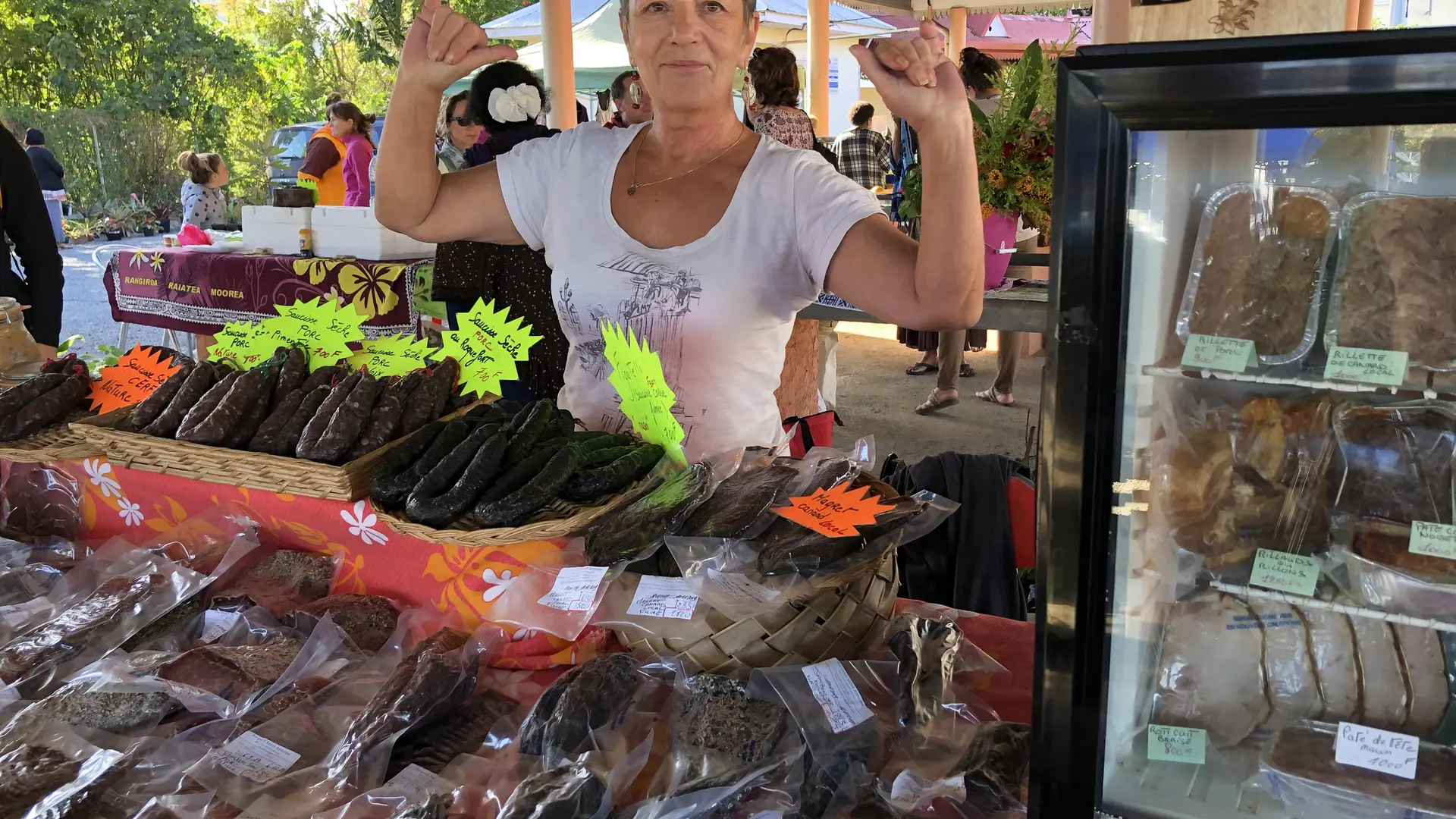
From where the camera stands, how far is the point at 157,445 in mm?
1892

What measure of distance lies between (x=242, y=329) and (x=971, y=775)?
1.75 m

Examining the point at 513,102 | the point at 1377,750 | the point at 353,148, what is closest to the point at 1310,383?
the point at 1377,750

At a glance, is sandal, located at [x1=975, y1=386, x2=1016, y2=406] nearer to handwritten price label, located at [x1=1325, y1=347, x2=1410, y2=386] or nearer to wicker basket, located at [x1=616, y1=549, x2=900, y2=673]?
wicker basket, located at [x1=616, y1=549, x2=900, y2=673]

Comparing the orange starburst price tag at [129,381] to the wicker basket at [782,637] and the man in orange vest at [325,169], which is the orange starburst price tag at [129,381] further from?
the man in orange vest at [325,169]

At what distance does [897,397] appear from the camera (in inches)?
274

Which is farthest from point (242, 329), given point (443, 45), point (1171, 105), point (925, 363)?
point (925, 363)

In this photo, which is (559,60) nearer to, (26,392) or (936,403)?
(936,403)

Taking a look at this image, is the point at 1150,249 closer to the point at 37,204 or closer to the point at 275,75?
the point at 37,204

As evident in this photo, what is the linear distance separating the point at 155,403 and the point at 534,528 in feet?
3.48

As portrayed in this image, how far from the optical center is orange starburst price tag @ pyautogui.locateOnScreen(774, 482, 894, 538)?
4.47 ft

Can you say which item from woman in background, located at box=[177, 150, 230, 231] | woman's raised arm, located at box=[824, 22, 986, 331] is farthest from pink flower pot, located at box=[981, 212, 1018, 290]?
woman in background, located at box=[177, 150, 230, 231]

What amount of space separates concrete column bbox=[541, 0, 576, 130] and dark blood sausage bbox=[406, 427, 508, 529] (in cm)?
582

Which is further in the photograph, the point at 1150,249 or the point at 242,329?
the point at 242,329

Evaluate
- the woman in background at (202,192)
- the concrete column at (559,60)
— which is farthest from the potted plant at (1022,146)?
the woman in background at (202,192)
